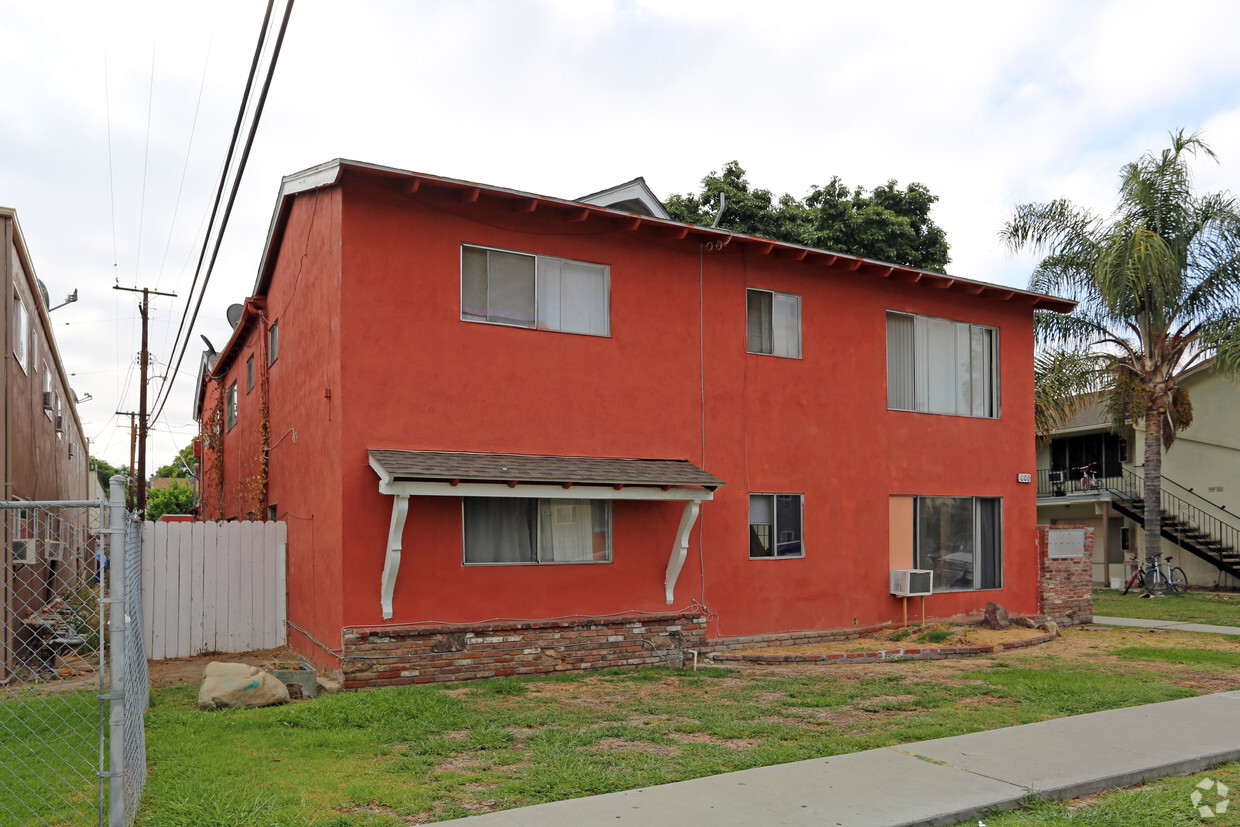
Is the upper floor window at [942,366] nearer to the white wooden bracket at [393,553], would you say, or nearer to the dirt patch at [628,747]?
the white wooden bracket at [393,553]

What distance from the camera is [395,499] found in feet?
34.9

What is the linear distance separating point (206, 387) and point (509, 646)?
2073 centimetres

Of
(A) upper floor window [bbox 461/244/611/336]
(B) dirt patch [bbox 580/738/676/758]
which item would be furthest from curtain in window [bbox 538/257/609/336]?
(B) dirt patch [bbox 580/738/676/758]

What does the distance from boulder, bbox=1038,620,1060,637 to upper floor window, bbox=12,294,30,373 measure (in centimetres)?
1559

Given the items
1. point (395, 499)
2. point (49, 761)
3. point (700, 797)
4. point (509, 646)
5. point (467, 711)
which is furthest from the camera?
point (509, 646)

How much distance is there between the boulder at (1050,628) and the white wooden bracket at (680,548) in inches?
260

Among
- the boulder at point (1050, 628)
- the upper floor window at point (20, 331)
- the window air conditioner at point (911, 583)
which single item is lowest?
the boulder at point (1050, 628)

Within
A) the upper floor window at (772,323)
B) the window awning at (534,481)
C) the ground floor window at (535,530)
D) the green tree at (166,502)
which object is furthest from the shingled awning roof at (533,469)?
the green tree at (166,502)

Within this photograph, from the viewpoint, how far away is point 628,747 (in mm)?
7676

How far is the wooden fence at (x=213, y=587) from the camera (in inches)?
526

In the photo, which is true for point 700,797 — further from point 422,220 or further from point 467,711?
point 422,220

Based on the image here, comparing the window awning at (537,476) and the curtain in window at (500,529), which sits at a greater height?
the window awning at (537,476)

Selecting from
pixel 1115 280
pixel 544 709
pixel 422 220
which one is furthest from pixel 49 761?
pixel 1115 280

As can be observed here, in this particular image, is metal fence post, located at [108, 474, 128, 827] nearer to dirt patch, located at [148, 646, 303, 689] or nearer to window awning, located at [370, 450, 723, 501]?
window awning, located at [370, 450, 723, 501]
